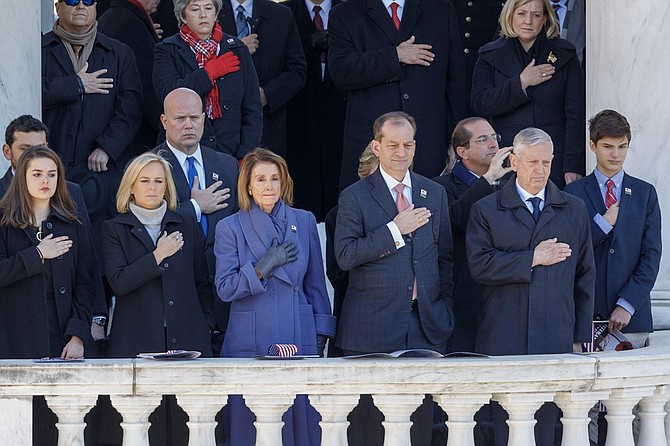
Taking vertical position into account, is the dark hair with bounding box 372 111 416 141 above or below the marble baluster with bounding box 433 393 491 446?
above

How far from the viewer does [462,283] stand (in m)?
9.31

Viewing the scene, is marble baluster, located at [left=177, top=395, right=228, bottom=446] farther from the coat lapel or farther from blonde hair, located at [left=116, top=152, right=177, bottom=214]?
the coat lapel

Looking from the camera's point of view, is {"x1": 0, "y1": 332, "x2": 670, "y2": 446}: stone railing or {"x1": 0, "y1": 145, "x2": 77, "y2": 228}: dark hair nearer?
{"x1": 0, "y1": 332, "x2": 670, "y2": 446}: stone railing

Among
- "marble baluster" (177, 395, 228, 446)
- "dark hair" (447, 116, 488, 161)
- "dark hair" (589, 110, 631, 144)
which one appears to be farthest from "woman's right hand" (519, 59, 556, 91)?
"marble baluster" (177, 395, 228, 446)

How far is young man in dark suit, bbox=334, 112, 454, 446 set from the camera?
8477mm

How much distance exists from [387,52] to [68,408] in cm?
393

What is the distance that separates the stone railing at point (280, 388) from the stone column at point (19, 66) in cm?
278

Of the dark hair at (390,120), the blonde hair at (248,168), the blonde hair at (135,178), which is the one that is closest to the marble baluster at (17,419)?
the blonde hair at (135,178)

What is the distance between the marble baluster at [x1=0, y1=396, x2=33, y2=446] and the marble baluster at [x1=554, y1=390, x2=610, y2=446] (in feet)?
8.07

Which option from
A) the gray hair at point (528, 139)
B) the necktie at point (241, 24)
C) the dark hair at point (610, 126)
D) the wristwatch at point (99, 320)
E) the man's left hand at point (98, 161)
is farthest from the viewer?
the necktie at point (241, 24)

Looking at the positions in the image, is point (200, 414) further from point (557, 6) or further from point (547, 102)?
point (557, 6)

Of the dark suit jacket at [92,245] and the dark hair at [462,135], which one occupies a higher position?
the dark hair at [462,135]

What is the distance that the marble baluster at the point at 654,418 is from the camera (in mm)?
7633

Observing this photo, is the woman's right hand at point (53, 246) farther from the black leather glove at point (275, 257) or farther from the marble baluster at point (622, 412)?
the marble baluster at point (622, 412)
